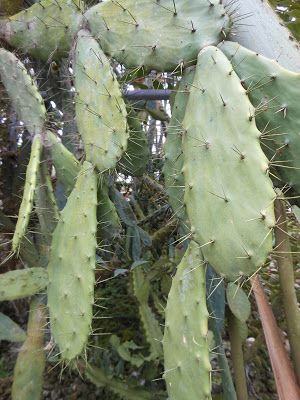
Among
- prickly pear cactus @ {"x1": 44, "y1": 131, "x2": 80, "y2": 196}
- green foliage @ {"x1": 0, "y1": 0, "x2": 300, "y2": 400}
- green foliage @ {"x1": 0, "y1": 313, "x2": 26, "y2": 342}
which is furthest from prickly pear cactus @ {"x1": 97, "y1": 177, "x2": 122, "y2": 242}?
green foliage @ {"x1": 0, "y1": 313, "x2": 26, "y2": 342}

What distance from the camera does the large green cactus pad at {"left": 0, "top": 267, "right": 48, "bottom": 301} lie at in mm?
1411

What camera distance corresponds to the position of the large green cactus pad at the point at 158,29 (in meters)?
0.99

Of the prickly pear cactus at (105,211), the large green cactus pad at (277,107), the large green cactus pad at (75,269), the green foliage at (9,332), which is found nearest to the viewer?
the large green cactus pad at (277,107)

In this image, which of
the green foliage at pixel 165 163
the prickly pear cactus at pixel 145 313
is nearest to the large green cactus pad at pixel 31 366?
the green foliage at pixel 165 163

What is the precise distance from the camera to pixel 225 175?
80cm

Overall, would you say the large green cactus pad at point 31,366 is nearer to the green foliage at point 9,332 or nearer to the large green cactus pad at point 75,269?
the green foliage at point 9,332

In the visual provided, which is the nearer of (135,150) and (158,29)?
(158,29)

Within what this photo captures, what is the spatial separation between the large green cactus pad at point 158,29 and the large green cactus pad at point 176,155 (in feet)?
0.21

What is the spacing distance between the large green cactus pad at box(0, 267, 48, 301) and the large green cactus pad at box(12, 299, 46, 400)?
73mm

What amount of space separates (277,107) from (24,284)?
918 mm

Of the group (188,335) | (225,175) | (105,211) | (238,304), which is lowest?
(238,304)

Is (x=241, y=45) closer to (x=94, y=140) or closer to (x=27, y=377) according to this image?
(x=94, y=140)

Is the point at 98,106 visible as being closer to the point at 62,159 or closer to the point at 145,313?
the point at 62,159

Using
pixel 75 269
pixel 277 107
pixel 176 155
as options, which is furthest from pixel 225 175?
pixel 75 269
